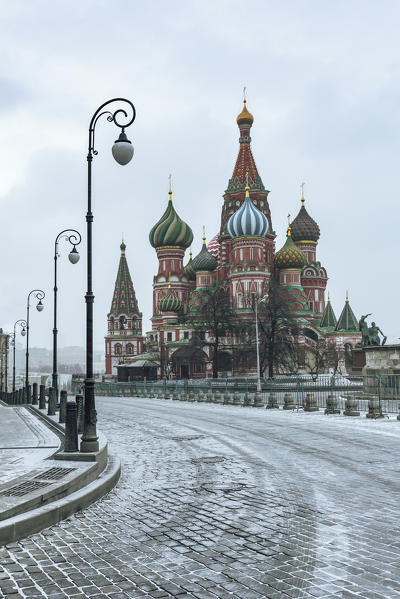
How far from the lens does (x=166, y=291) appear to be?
8344 cm

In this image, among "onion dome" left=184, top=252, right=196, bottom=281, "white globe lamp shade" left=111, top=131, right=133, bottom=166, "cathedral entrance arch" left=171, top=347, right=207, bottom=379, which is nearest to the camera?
"white globe lamp shade" left=111, top=131, right=133, bottom=166

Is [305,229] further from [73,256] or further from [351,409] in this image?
[73,256]

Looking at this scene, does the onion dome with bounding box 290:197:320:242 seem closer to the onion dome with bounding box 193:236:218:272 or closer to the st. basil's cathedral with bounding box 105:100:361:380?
the st. basil's cathedral with bounding box 105:100:361:380

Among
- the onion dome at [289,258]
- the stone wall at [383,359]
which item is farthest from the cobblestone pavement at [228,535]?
the onion dome at [289,258]

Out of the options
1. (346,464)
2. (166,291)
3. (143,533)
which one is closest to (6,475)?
(143,533)

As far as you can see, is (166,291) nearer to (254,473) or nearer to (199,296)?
(199,296)

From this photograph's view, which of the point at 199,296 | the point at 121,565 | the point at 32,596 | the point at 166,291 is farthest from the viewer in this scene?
the point at 166,291

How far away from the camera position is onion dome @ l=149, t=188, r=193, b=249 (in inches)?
3280

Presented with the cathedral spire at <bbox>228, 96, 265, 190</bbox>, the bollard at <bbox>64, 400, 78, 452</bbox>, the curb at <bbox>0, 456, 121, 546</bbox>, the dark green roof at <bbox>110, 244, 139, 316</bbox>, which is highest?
the cathedral spire at <bbox>228, 96, 265, 190</bbox>

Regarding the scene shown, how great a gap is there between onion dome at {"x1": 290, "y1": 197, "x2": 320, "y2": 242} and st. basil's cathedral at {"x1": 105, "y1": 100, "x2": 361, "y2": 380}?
0.48 ft

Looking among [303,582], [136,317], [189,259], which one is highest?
[189,259]

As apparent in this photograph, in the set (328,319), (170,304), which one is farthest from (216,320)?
(328,319)

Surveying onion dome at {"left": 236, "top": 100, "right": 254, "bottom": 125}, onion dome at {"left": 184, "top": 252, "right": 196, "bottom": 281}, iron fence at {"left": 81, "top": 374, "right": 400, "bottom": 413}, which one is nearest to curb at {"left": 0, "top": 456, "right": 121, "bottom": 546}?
iron fence at {"left": 81, "top": 374, "right": 400, "bottom": 413}

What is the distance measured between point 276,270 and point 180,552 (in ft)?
235
